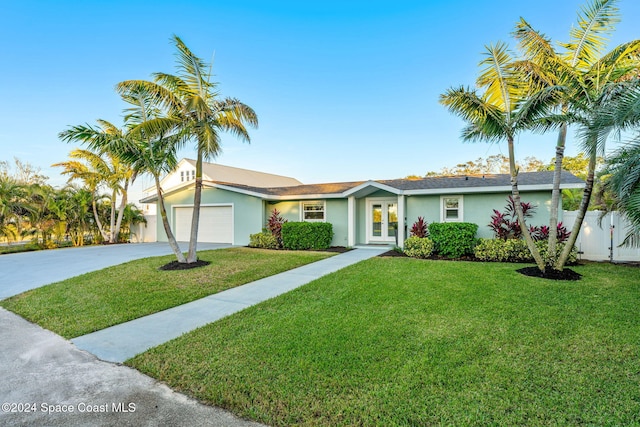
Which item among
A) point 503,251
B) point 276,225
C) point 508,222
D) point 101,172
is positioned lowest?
point 503,251

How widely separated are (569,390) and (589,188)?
617 cm

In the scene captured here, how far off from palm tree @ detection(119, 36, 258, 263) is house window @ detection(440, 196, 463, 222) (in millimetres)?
8080

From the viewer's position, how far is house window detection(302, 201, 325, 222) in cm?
1461

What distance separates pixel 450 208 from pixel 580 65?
6198mm

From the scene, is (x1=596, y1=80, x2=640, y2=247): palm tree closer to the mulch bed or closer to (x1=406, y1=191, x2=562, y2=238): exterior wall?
(x1=406, y1=191, x2=562, y2=238): exterior wall

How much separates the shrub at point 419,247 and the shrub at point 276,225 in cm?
555

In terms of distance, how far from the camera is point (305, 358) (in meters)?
3.42

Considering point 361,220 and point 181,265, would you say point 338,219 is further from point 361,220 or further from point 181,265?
point 181,265

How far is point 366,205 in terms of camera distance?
14102mm

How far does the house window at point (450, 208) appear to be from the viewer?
12344 mm

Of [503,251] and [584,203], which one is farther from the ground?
[584,203]

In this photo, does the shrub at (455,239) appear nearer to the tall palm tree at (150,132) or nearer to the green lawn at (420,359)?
the green lawn at (420,359)

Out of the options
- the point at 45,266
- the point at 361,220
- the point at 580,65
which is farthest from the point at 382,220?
the point at 45,266

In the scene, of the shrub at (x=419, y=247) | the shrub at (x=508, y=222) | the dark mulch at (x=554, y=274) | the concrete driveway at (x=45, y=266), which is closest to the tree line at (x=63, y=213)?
the concrete driveway at (x=45, y=266)
